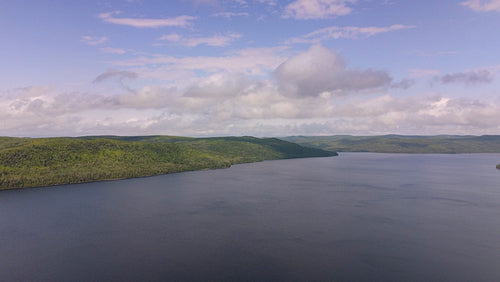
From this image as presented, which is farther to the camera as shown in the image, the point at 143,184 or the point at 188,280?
the point at 143,184

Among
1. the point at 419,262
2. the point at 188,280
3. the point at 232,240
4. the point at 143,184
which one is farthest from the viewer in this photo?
the point at 143,184

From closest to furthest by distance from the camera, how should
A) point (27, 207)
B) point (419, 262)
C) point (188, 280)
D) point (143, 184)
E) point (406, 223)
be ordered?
point (188, 280), point (419, 262), point (406, 223), point (27, 207), point (143, 184)

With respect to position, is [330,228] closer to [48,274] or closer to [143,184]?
[48,274]

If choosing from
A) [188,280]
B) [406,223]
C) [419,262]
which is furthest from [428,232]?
[188,280]

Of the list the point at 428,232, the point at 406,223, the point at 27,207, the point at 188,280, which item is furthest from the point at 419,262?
the point at 27,207

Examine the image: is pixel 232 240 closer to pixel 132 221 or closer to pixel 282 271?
pixel 282 271

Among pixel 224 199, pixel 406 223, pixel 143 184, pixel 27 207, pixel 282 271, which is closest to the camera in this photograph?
pixel 282 271
